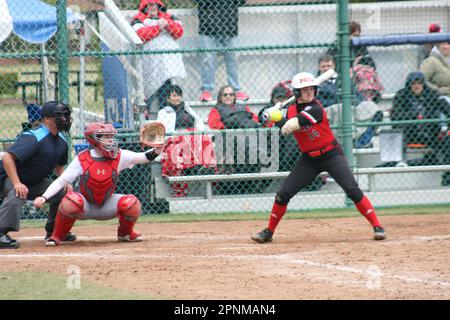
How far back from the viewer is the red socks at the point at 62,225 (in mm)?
8703

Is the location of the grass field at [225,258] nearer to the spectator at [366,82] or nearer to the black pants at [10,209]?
the black pants at [10,209]

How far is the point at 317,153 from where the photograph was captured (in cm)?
881

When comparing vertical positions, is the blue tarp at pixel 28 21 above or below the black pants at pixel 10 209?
above

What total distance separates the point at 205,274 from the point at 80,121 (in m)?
5.21

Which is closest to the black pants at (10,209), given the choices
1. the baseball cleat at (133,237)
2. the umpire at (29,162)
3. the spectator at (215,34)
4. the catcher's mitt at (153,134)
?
the umpire at (29,162)

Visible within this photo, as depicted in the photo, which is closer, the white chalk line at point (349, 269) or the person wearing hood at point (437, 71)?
the white chalk line at point (349, 269)

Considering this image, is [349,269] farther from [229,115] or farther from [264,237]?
[229,115]

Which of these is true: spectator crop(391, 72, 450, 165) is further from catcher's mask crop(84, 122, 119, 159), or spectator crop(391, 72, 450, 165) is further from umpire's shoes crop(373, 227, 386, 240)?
catcher's mask crop(84, 122, 119, 159)

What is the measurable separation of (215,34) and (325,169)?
3885 millimetres

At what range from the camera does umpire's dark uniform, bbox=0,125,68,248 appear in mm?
8633

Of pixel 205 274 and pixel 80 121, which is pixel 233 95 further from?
pixel 205 274

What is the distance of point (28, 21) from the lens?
448 inches

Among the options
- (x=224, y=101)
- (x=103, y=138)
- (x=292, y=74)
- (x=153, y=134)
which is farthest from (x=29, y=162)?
(x=292, y=74)

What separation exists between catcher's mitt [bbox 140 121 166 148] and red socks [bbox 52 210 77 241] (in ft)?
3.27
